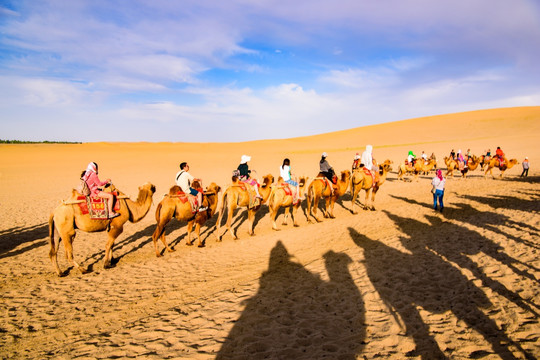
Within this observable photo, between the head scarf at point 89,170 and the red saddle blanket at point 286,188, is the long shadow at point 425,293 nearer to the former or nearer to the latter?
the red saddle blanket at point 286,188

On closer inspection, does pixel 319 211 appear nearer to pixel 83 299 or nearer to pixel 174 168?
pixel 83 299

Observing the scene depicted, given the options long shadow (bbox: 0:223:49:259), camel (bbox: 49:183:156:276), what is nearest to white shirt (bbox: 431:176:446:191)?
camel (bbox: 49:183:156:276)

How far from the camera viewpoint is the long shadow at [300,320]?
457cm

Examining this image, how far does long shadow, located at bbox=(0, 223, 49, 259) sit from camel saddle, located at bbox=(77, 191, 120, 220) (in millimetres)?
4468

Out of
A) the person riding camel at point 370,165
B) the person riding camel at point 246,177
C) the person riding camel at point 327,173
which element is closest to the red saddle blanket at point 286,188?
the person riding camel at point 246,177

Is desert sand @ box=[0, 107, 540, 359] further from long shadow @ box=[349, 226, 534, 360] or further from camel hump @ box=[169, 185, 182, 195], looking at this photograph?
camel hump @ box=[169, 185, 182, 195]

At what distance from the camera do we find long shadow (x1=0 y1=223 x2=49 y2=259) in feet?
33.8

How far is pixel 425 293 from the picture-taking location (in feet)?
20.2

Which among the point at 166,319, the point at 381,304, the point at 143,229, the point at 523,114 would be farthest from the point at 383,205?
the point at 523,114

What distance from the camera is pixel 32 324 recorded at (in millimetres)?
5680

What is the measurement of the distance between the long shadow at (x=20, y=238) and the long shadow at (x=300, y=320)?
30.2 feet

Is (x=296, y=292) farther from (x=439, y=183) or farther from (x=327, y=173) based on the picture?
(x=439, y=183)

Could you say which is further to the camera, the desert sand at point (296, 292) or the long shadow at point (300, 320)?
the desert sand at point (296, 292)

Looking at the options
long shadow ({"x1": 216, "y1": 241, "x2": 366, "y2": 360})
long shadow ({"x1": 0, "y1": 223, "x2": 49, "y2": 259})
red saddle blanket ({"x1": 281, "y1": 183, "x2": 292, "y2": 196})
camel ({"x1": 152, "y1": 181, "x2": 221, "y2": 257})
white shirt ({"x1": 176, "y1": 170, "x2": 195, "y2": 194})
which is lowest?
long shadow ({"x1": 216, "y1": 241, "x2": 366, "y2": 360})
